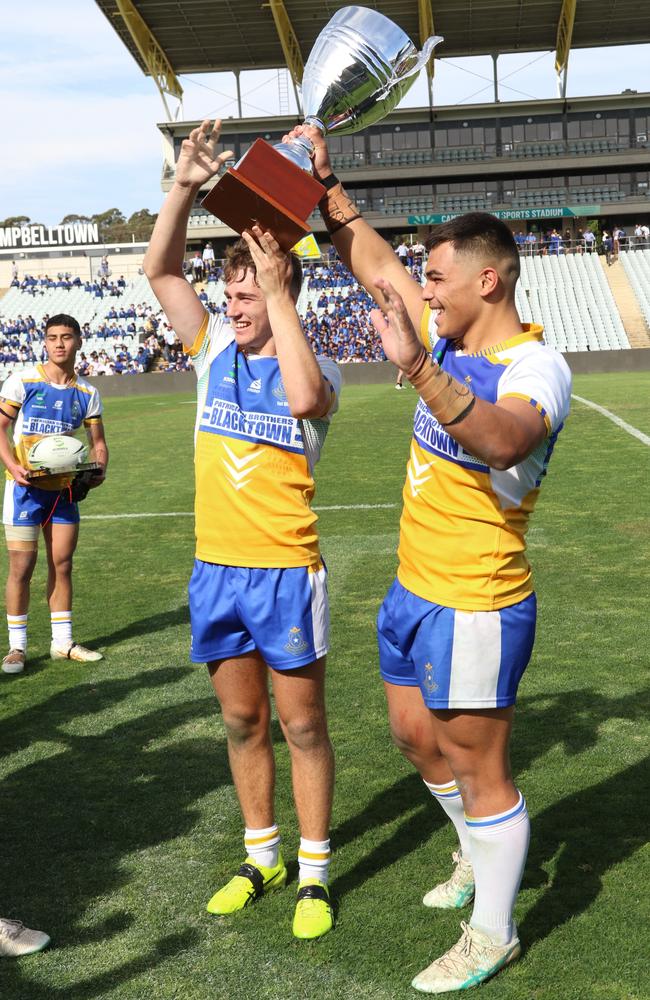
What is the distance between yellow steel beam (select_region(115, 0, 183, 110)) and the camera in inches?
1792

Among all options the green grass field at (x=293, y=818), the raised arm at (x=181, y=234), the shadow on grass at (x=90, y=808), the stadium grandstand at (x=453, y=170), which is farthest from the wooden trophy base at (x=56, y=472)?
the stadium grandstand at (x=453, y=170)

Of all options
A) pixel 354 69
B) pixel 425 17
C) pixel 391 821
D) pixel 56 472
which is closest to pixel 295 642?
pixel 391 821

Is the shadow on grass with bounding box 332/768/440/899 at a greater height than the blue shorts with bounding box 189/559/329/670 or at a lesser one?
lesser

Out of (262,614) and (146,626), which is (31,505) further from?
(262,614)

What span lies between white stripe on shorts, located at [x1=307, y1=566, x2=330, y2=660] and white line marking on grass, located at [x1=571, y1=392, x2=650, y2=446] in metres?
12.7

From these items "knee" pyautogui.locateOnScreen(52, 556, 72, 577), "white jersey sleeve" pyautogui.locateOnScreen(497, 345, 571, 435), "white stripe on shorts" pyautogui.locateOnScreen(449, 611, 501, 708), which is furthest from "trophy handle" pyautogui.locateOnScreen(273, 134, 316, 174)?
"knee" pyautogui.locateOnScreen(52, 556, 72, 577)

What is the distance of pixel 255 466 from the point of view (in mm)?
3488

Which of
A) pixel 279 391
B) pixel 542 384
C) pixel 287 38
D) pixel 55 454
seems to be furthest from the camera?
pixel 287 38

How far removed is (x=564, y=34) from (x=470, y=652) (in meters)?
52.9

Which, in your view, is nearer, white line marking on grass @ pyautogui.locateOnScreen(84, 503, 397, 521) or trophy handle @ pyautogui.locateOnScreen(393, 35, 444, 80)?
trophy handle @ pyautogui.locateOnScreen(393, 35, 444, 80)

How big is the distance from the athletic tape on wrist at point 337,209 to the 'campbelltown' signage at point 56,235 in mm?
74343

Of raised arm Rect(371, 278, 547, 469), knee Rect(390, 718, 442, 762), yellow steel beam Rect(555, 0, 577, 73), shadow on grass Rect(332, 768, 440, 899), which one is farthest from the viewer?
yellow steel beam Rect(555, 0, 577, 73)

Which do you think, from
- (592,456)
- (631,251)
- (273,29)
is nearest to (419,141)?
(273,29)

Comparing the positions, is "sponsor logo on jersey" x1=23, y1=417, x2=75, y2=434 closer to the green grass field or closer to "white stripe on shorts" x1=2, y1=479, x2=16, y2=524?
"white stripe on shorts" x1=2, y1=479, x2=16, y2=524
